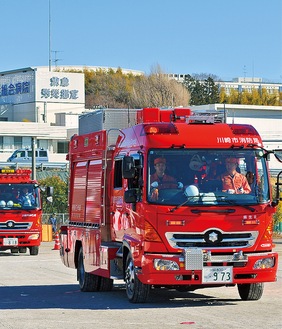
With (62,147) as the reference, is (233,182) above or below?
below

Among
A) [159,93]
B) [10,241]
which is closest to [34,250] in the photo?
[10,241]

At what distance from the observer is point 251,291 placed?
53.3 feet

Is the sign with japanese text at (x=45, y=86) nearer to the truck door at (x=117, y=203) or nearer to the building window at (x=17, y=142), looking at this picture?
the building window at (x=17, y=142)

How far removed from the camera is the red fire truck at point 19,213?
33.9 meters

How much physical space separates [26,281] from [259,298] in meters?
7.03

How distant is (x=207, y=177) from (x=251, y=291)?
221 centimetres

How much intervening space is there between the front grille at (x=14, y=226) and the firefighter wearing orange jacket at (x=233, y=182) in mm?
19326

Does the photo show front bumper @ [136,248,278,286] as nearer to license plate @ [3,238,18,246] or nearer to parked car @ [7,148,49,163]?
license plate @ [3,238,18,246]

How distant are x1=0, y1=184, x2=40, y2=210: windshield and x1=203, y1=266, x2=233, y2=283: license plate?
1954 centimetres

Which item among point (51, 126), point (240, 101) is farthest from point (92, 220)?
point (240, 101)

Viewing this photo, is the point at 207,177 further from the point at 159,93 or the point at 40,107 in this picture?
the point at 159,93

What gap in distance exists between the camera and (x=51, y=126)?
317 feet

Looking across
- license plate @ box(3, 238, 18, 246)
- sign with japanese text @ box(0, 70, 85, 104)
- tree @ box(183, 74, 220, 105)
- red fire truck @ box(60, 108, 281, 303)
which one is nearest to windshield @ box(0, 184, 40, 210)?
license plate @ box(3, 238, 18, 246)

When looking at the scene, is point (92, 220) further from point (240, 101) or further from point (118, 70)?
point (118, 70)
